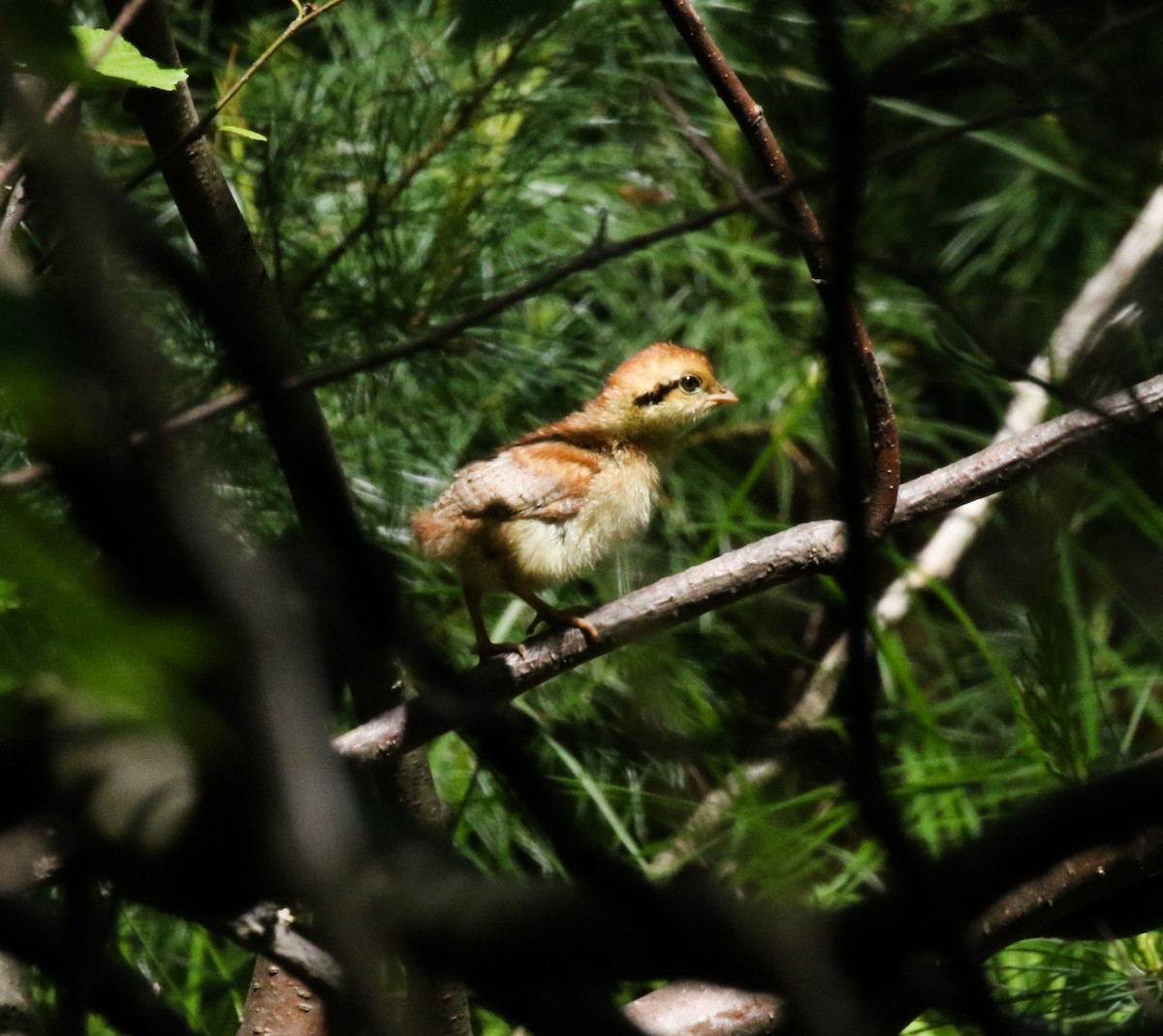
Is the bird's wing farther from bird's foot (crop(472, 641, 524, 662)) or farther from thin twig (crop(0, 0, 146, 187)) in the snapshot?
thin twig (crop(0, 0, 146, 187))

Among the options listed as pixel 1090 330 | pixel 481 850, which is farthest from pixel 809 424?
pixel 1090 330

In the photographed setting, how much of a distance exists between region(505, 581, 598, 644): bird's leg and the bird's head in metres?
0.38

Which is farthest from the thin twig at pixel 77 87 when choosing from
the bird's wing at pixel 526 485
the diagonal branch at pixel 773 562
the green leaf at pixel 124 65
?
the bird's wing at pixel 526 485

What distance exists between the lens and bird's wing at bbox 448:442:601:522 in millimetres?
2121

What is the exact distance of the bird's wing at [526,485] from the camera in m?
2.12

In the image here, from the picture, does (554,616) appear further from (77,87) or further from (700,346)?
(700,346)

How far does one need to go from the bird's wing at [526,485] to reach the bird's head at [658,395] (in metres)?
0.19

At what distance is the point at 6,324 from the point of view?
64 cm

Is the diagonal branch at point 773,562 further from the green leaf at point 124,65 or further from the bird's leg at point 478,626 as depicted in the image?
the green leaf at point 124,65

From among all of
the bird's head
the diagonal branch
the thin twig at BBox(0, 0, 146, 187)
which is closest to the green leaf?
the thin twig at BBox(0, 0, 146, 187)

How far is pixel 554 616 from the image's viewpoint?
2053 mm

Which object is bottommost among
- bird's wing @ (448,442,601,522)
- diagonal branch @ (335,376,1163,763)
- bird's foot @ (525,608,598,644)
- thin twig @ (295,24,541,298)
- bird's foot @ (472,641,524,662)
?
bird's foot @ (472,641,524,662)

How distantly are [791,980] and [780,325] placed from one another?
3.26 metres

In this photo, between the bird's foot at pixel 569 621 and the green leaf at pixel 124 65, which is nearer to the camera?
the green leaf at pixel 124 65
